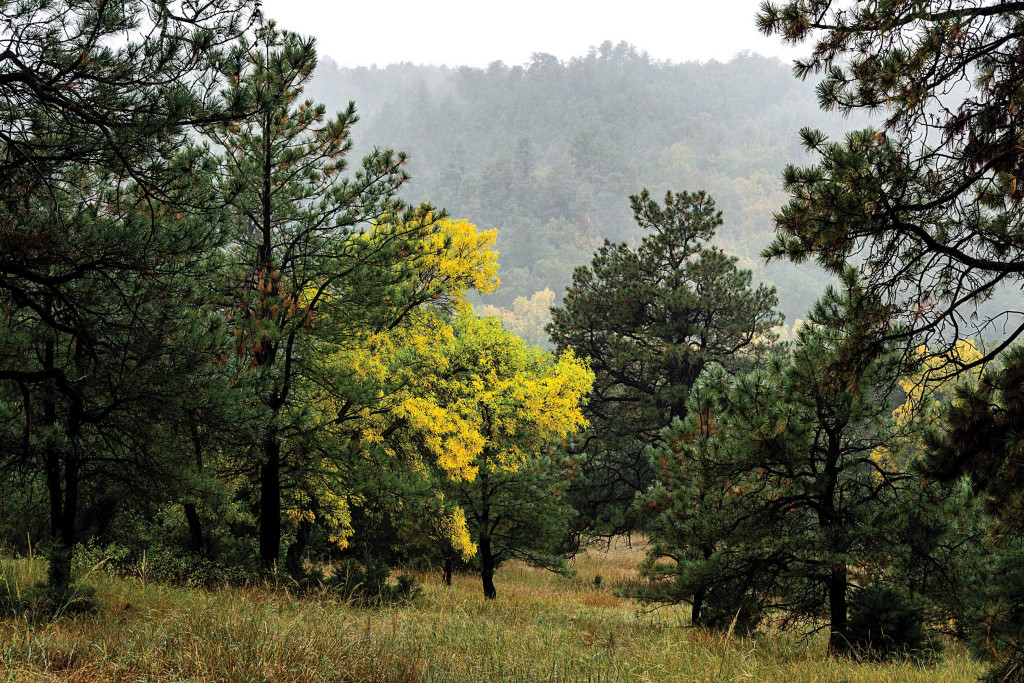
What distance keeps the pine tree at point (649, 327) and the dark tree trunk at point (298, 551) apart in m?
7.48

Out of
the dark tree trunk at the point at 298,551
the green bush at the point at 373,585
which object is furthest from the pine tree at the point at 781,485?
the dark tree trunk at the point at 298,551

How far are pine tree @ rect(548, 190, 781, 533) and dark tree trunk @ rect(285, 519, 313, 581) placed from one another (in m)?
7.48

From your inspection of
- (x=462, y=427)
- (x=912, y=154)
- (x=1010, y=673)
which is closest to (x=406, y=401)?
(x=462, y=427)

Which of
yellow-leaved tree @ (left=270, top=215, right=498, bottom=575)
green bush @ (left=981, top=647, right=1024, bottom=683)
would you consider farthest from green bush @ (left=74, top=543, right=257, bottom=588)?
green bush @ (left=981, top=647, right=1024, bottom=683)

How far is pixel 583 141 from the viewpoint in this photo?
116 m

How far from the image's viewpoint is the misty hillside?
101 meters

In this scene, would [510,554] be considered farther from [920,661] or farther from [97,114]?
[97,114]

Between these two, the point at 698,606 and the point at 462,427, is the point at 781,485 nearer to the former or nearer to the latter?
the point at 698,606

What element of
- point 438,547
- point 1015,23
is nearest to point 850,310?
point 1015,23

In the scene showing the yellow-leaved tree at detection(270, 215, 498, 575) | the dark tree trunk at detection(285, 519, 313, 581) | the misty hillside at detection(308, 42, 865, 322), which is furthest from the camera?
the misty hillside at detection(308, 42, 865, 322)

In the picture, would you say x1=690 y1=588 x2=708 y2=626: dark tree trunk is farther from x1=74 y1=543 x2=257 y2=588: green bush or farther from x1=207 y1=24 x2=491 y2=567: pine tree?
x1=74 y1=543 x2=257 y2=588: green bush

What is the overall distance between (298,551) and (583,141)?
367 feet

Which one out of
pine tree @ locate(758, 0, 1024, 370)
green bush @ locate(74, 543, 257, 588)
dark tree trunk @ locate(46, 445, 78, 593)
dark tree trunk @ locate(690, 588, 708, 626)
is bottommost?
dark tree trunk @ locate(690, 588, 708, 626)

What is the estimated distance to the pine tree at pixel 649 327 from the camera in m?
18.4
